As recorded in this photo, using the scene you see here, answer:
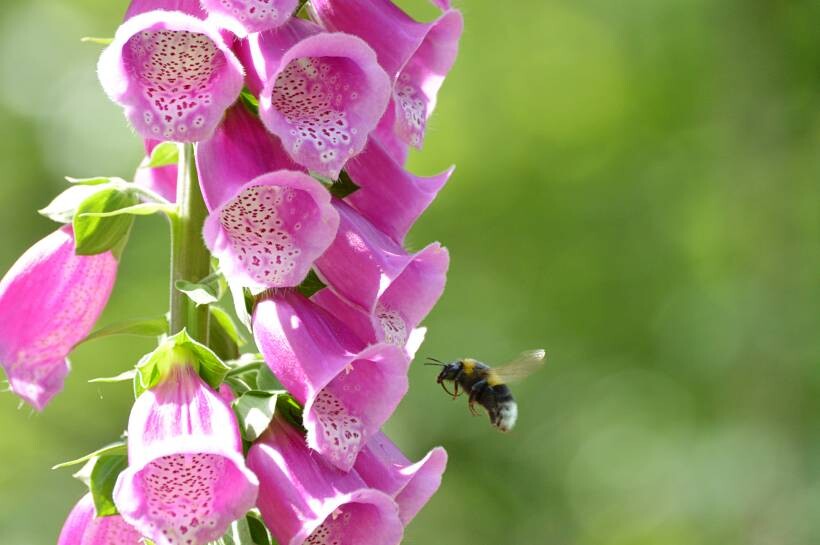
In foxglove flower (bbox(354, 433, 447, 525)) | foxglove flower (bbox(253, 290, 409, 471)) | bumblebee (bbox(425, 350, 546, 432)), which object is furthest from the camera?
bumblebee (bbox(425, 350, 546, 432))

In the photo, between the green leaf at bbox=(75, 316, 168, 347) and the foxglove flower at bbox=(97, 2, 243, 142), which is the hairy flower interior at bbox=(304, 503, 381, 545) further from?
the foxglove flower at bbox=(97, 2, 243, 142)

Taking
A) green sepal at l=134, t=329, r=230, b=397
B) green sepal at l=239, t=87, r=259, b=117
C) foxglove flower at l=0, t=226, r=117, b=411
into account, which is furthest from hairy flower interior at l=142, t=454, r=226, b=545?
green sepal at l=239, t=87, r=259, b=117

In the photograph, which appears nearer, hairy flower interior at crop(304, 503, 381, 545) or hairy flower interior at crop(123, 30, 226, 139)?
hairy flower interior at crop(123, 30, 226, 139)

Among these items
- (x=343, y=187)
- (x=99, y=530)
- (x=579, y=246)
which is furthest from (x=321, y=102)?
(x=579, y=246)

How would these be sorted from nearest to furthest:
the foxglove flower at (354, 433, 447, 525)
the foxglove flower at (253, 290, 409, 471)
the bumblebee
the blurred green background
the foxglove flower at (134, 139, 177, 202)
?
the foxglove flower at (253, 290, 409, 471), the foxglove flower at (354, 433, 447, 525), the foxglove flower at (134, 139, 177, 202), the bumblebee, the blurred green background

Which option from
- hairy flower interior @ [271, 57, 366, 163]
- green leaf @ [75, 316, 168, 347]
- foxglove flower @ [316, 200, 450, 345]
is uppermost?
hairy flower interior @ [271, 57, 366, 163]

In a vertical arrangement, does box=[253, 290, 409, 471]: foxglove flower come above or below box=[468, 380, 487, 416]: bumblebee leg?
above

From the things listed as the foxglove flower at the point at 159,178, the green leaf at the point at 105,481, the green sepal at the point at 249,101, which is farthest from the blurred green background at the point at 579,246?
the green leaf at the point at 105,481
